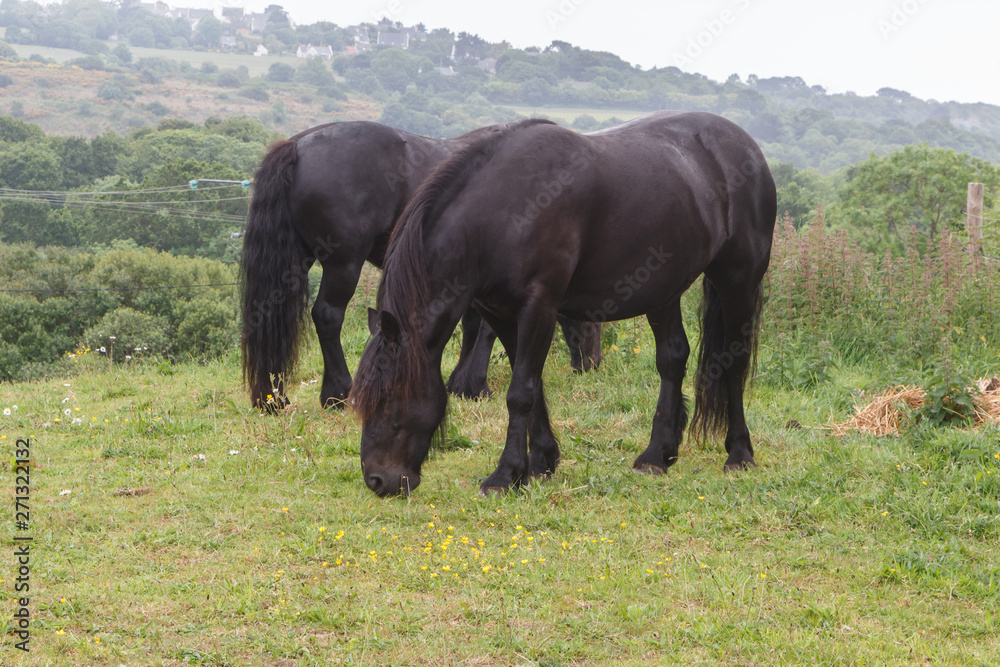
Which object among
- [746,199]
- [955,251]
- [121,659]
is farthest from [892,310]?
[121,659]

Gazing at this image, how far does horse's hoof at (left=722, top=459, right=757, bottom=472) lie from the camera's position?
5691mm

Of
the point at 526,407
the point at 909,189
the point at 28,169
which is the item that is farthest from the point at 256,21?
the point at 526,407

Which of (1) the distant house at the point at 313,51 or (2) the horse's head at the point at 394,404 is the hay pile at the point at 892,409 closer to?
(2) the horse's head at the point at 394,404

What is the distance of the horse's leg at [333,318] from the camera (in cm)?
708

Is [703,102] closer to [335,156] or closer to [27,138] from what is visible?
[27,138]

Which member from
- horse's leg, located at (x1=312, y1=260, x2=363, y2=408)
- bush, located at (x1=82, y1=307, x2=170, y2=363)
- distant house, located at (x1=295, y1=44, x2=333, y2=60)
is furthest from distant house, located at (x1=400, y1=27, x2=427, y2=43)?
horse's leg, located at (x1=312, y1=260, x2=363, y2=408)

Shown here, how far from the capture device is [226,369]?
9.20m

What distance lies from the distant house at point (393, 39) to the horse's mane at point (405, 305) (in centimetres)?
13055

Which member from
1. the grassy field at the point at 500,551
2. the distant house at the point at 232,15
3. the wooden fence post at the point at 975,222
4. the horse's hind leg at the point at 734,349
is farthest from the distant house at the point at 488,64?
the grassy field at the point at 500,551

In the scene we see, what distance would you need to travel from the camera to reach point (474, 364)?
791cm

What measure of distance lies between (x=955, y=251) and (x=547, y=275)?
653cm

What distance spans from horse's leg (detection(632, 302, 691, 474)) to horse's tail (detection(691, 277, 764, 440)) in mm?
175

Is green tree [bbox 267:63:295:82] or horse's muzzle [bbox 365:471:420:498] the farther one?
green tree [bbox 267:63:295:82]

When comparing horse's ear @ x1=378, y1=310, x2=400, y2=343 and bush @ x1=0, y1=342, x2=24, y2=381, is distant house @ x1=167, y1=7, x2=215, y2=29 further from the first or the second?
horse's ear @ x1=378, y1=310, x2=400, y2=343
